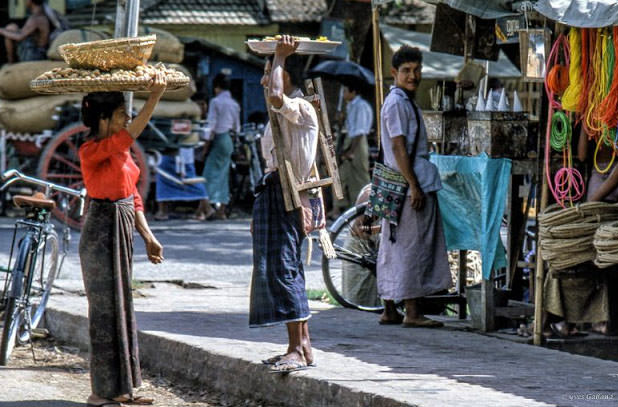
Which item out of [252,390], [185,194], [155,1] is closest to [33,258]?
[252,390]

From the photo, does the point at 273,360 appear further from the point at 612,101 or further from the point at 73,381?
the point at 612,101

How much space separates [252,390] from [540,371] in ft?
4.96

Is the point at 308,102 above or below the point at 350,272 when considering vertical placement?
above

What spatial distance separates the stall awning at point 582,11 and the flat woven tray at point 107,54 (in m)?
2.22

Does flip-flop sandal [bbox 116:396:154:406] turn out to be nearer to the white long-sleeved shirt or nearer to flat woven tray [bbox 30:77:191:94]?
the white long-sleeved shirt

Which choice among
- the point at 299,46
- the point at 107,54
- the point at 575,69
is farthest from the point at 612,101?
the point at 107,54

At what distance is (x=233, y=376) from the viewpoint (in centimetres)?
693

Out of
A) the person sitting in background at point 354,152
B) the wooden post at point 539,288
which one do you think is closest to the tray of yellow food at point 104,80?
the wooden post at point 539,288

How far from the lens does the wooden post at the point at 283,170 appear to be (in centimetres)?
638

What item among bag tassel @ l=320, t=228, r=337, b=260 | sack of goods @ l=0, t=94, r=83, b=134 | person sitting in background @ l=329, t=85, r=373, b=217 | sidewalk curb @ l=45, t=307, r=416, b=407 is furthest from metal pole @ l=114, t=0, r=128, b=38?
person sitting in background @ l=329, t=85, r=373, b=217

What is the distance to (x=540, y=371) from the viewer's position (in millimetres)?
6523

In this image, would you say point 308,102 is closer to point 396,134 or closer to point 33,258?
point 396,134

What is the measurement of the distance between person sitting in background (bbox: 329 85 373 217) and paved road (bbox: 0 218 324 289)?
1.81m

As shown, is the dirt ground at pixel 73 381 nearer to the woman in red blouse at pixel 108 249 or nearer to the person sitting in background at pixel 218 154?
the woman in red blouse at pixel 108 249
